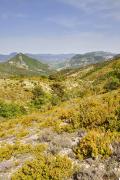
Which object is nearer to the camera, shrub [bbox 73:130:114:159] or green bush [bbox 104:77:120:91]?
shrub [bbox 73:130:114:159]

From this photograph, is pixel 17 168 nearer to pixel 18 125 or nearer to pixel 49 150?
pixel 49 150

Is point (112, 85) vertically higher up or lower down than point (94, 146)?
lower down

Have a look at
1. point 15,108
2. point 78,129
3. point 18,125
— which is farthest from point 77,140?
point 15,108

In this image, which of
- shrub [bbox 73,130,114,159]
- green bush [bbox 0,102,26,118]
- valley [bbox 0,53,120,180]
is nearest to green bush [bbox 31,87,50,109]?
green bush [bbox 0,102,26,118]

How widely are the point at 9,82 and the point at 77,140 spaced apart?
31.4 m

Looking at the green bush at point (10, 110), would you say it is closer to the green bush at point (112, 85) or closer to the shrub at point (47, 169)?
the green bush at point (112, 85)

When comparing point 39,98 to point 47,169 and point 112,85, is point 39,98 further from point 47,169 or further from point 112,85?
point 47,169

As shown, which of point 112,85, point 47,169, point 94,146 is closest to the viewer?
point 47,169

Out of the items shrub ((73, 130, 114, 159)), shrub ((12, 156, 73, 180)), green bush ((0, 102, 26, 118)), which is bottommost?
green bush ((0, 102, 26, 118))

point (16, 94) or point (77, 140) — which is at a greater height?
point (77, 140)

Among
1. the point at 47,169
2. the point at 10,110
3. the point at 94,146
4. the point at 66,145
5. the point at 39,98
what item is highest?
the point at 94,146

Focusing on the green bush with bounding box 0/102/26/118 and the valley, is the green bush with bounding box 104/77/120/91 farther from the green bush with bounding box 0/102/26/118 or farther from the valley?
the valley

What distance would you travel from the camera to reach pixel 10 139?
14.0m

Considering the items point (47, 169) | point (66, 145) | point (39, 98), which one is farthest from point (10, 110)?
point (47, 169)
